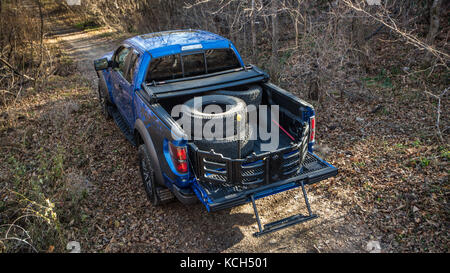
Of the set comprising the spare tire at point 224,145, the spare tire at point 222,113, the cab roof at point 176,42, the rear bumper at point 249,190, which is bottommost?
the rear bumper at point 249,190

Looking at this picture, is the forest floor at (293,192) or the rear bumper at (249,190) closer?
the rear bumper at (249,190)

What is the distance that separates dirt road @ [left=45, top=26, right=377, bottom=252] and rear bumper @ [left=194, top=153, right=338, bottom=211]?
2.23 feet

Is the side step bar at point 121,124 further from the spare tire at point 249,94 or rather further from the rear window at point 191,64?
the spare tire at point 249,94

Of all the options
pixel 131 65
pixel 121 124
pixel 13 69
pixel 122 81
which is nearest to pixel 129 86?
pixel 131 65

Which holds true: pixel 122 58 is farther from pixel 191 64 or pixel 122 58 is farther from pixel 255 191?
pixel 255 191

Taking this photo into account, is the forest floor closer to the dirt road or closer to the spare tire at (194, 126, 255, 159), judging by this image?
the dirt road

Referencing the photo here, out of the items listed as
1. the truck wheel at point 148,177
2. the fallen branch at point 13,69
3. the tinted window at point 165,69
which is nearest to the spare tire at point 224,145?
the truck wheel at point 148,177

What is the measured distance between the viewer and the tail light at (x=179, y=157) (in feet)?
12.2

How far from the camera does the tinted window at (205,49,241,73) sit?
17.8 ft

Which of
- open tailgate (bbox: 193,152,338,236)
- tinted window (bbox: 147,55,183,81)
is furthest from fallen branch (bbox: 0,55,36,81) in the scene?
open tailgate (bbox: 193,152,338,236)

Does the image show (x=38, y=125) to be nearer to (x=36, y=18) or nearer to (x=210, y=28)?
(x=36, y=18)

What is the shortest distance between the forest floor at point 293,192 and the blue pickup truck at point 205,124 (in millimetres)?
355

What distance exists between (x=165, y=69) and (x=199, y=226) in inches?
96.4

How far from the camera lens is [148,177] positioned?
15.6 ft
